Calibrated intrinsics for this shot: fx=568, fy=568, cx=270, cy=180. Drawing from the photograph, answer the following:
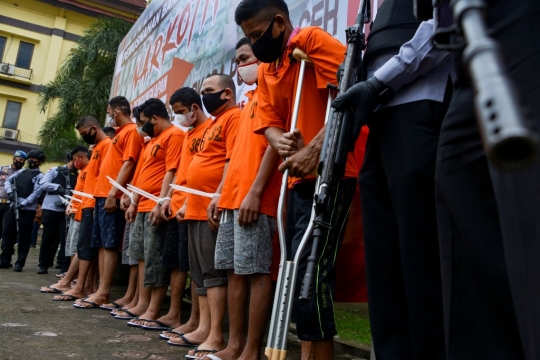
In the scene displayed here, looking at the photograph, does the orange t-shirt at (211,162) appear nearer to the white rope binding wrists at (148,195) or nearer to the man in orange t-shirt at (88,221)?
the white rope binding wrists at (148,195)

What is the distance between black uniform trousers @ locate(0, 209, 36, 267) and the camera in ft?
27.7

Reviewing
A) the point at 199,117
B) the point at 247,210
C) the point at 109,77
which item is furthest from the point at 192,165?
the point at 109,77

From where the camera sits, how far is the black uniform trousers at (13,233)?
8.43 m

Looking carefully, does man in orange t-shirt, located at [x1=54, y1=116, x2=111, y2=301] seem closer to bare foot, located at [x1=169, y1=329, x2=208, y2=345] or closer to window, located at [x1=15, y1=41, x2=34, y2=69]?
bare foot, located at [x1=169, y1=329, x2=208, y2=345]

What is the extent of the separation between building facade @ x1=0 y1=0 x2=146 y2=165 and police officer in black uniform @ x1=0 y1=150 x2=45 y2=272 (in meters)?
17.1

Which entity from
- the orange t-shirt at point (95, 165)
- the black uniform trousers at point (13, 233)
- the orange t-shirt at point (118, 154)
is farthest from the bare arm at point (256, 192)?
the black uniform trousers at point (13, 233)

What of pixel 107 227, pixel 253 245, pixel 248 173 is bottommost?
pixel 253 245

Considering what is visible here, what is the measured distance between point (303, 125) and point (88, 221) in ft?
12.2

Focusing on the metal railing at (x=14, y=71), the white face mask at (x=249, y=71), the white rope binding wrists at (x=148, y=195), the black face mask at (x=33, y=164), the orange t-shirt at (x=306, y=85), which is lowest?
the white rope binding wrists at (x=148, y=195)

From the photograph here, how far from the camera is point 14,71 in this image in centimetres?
2525

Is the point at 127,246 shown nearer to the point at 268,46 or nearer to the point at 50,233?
the point at 268,46

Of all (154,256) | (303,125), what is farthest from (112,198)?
(303,125)

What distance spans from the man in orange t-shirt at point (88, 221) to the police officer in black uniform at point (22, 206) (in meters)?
2.95

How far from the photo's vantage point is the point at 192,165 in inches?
150
